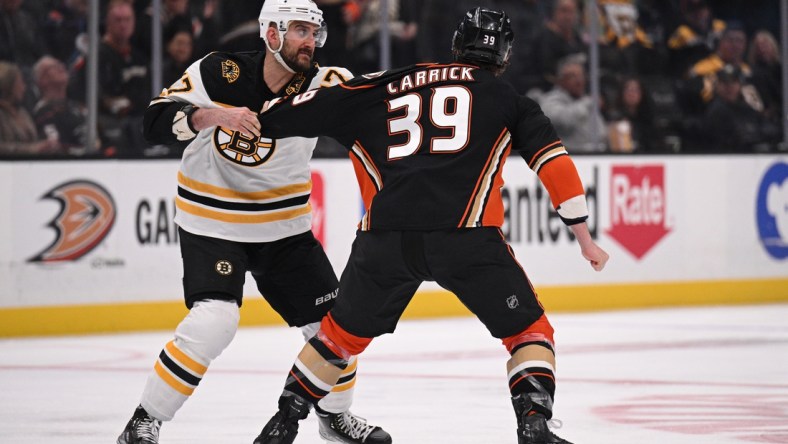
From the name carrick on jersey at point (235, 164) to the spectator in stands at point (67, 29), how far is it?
4061 millimetres

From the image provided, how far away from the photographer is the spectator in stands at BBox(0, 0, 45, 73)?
25.6ft

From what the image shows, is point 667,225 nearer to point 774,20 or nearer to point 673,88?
point 673,88

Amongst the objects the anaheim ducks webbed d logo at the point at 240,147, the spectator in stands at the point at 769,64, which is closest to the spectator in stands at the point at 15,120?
the anaheim ducks webbed d logo at the point at 240,147

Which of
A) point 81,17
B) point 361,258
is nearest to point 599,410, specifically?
point 361,258

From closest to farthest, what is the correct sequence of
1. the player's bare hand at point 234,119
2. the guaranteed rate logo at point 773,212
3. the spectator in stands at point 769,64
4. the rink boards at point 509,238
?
the player's bare hand at point 234,119
the rink boards at point 509,238
the guaranteed rate logo at point 773,212
the spectator in stands at point 769,64

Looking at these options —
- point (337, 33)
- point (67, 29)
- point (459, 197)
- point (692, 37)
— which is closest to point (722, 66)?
point (692, 37)

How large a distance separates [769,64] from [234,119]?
24.2 feet

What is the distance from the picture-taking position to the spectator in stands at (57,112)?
7.96m

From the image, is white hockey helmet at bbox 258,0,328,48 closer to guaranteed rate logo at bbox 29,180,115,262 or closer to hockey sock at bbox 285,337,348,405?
hockey sock at bbox 285,337,348,405

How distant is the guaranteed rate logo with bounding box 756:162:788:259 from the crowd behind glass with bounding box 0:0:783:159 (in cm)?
21

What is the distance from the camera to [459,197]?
3658 millimetres

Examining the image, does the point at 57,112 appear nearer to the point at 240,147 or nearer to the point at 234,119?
the point at 240,147

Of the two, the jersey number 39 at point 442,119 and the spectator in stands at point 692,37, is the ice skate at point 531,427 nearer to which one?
the jersey number 39 at point 442,119

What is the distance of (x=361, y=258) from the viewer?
3.73 meters
